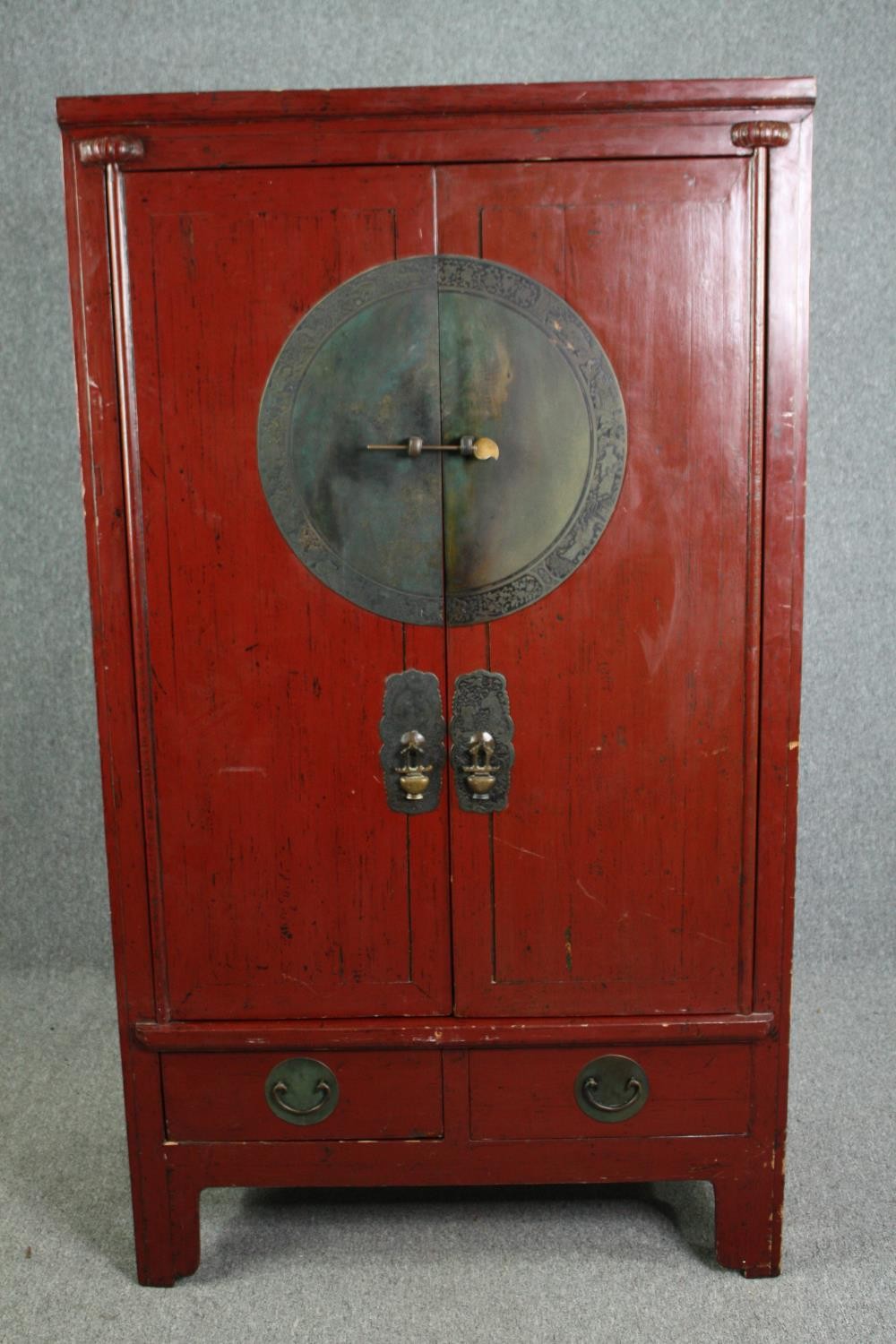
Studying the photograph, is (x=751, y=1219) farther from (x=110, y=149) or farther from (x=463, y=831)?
(x=110, y=149)

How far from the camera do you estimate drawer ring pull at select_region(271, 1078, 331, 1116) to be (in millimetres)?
1825

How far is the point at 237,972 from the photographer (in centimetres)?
179

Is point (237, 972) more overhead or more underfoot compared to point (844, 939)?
more overhead

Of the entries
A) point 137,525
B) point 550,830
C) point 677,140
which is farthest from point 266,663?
point 677,140

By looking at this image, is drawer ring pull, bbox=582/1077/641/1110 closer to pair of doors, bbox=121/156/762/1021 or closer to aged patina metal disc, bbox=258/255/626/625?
pair of doors, bbox=121/156/762/1021

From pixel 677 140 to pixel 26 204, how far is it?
67.2 inches

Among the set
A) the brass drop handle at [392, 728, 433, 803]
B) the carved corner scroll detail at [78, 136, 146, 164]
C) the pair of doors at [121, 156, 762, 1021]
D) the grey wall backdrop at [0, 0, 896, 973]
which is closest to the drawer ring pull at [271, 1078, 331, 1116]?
the pair of doors at [121, 156, 762, 1021]

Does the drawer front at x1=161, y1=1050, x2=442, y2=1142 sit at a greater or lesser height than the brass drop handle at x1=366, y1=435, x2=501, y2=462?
lesser

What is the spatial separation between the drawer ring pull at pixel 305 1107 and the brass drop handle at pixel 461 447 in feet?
3.23

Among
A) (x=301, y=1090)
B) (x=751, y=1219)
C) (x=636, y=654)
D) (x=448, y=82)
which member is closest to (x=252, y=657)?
(x=636, y=654)

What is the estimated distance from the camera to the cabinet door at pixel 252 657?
162 cm

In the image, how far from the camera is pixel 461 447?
5.39ft

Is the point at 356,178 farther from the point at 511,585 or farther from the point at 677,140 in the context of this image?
the point at 511,585

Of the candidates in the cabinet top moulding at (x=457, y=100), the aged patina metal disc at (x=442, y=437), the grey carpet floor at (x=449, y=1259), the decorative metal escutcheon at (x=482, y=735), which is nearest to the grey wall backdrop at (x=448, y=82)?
the grey carpet floor at (x=449, y=1259)
